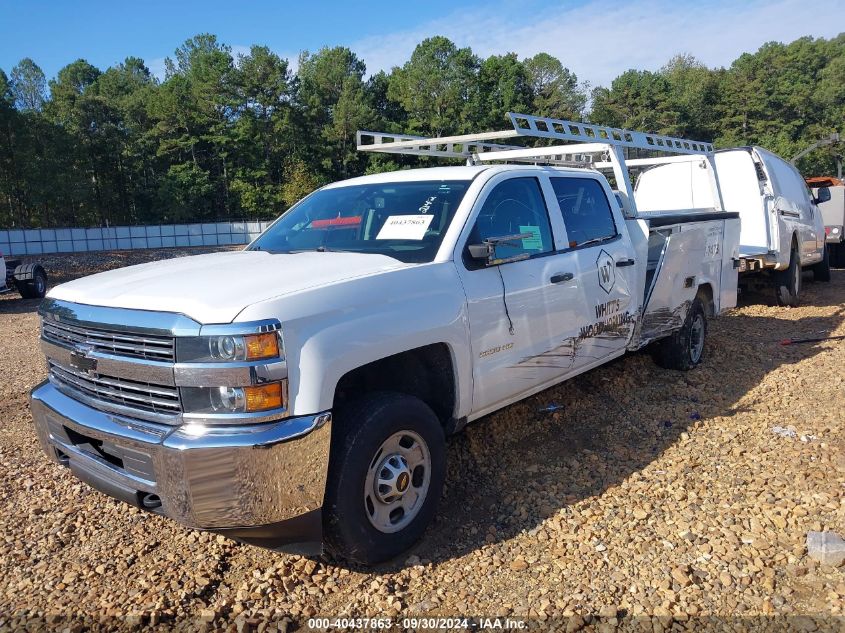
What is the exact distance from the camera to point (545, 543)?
340 centimetres

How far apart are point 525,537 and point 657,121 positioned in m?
68.6

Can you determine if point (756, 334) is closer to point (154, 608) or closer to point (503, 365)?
point (503, 365)

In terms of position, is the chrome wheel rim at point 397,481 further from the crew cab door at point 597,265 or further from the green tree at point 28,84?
the green tree at point 28,84

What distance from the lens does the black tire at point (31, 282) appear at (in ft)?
51.0

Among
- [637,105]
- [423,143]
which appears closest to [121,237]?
[423,143]

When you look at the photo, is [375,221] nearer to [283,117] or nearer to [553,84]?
[283,117]

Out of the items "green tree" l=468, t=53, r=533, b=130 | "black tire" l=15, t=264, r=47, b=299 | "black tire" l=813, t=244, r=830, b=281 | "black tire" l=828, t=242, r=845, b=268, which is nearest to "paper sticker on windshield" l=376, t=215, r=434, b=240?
"black tire" l=813, t=244, r=830, b=281

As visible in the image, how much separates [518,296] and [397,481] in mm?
1354

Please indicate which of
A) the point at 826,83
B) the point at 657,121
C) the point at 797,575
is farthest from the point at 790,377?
the point at 826,83

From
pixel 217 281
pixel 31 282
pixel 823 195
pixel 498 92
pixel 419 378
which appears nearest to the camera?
pixel 217 281

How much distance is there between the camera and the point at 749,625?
2.72m

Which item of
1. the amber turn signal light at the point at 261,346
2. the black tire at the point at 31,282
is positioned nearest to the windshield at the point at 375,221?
the amber turn signal light at the point at 261,346

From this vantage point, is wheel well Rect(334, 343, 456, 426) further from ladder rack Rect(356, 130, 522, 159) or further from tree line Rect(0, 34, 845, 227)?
tree line Rect(0, 34, 845, 227)

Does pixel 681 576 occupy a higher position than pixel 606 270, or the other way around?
pixel 606 270
